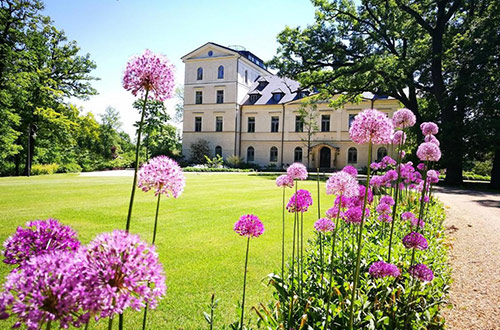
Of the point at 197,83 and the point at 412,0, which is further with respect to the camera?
the point at 197,83

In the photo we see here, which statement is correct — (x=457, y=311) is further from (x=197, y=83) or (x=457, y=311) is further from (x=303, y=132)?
(x=197, y=83)

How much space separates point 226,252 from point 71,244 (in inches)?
189

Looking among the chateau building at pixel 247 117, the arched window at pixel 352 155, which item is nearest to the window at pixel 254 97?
the chateau building at pixel 247 117

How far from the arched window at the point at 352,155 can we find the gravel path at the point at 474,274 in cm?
Result: 2721

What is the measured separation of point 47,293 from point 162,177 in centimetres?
93

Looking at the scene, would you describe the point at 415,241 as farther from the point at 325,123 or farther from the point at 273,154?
the point at 273,154

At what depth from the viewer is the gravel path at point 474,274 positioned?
2863mm

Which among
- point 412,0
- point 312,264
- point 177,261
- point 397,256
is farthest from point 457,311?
point 412,0

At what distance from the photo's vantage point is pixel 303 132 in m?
36.0

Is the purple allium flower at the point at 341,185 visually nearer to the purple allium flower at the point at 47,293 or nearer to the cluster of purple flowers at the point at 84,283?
the cluster of purple flowers at the point at 84,283

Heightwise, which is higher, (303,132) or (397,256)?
(303,132)

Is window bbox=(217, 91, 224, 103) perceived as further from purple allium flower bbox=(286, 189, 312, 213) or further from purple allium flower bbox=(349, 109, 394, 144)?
purple allium flower bbox=(349, 109, 394, 144)

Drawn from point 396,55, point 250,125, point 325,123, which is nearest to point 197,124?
point 250,125

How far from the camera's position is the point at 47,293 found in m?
0.81
